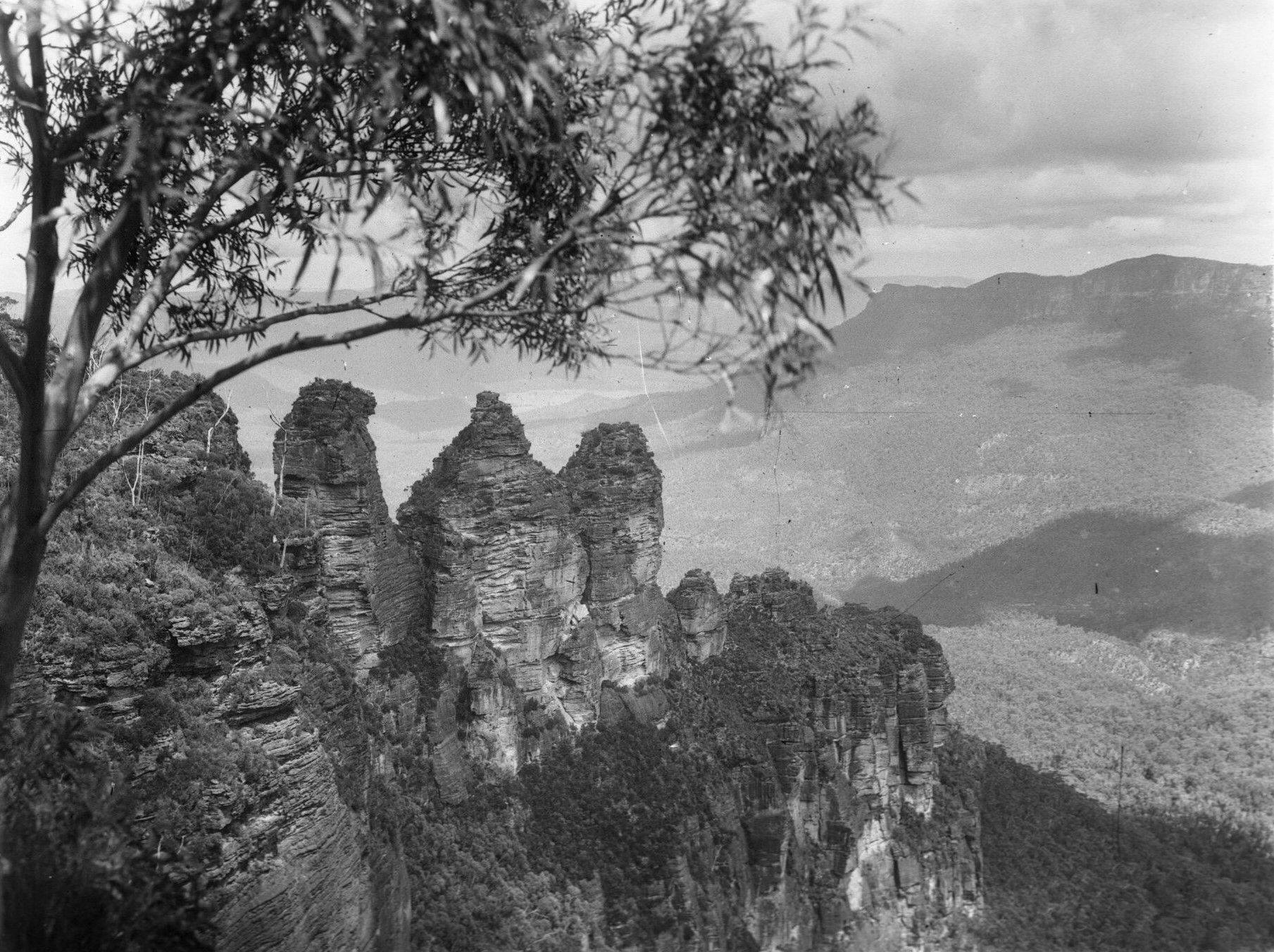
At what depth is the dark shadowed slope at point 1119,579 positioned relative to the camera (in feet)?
226

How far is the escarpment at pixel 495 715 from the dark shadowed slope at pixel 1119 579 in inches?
1572

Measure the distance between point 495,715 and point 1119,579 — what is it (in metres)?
67.9

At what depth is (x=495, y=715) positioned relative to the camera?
1065 inches

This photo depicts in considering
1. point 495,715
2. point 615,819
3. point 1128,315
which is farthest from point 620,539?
point 1128,315

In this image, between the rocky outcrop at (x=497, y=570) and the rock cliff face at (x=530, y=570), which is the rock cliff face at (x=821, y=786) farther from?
the rocky outcrop at (x=497, y=570)

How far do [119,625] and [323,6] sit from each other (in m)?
A: 7.36

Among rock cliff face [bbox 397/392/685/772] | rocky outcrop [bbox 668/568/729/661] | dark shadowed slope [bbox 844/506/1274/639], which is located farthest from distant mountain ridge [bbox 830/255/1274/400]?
rock cliff face [bbox 397/392/685/772]

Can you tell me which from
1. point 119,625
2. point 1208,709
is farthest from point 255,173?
point 1208,709

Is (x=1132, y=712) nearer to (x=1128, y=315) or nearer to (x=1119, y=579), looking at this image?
(x=1119, y=579)

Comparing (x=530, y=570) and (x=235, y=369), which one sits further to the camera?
(x=530, y=570)

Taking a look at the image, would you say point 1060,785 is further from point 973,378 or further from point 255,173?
point 973,378

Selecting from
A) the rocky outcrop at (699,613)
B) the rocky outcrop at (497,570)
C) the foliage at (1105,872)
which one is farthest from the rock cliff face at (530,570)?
the foliage at (1105,872)

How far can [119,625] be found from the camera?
9.71 meters

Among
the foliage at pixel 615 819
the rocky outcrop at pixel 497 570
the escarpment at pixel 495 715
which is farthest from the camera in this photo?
the foliage at pixel 615 819
